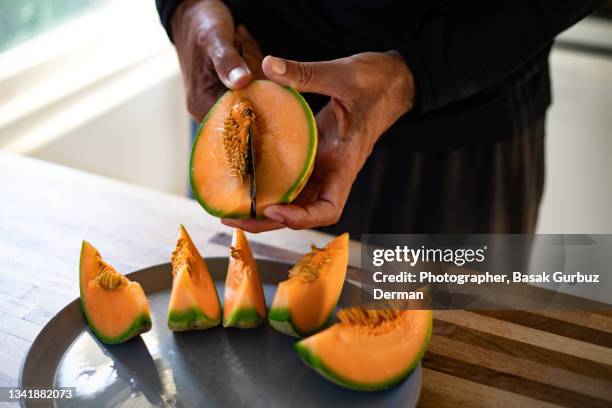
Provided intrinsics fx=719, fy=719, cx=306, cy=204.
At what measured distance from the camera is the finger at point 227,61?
0.80m

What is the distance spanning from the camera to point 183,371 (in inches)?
28.1

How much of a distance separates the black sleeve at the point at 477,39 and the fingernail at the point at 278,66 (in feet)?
0.74

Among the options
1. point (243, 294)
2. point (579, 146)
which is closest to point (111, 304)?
point (243, 294)

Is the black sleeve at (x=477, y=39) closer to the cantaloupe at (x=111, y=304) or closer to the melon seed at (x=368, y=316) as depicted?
the melon seed at (x=368, y=316)

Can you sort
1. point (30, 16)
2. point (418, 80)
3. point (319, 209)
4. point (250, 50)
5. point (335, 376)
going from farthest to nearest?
point (30, 16)
point (250, 50)
point (418, 80)
point (319, 209)
point (335, 376)

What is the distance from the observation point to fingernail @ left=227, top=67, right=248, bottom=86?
80cm

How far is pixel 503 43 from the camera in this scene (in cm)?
96

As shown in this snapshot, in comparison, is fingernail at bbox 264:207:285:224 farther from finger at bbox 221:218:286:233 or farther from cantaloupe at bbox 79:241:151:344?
cantaloupe at bbox 79:241:151:344

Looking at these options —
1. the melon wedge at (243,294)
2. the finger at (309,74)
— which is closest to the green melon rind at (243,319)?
the melon wedge at (243,294)

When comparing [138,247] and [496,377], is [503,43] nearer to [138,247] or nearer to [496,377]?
[496,377]

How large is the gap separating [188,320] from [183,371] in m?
0.06

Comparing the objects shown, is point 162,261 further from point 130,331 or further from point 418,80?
point 418,80

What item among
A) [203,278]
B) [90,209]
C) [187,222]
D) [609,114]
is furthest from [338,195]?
[609,114]

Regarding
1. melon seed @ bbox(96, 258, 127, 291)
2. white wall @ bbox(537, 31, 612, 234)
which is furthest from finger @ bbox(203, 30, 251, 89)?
white wall @ bbox(537, 31, 612, 234)
